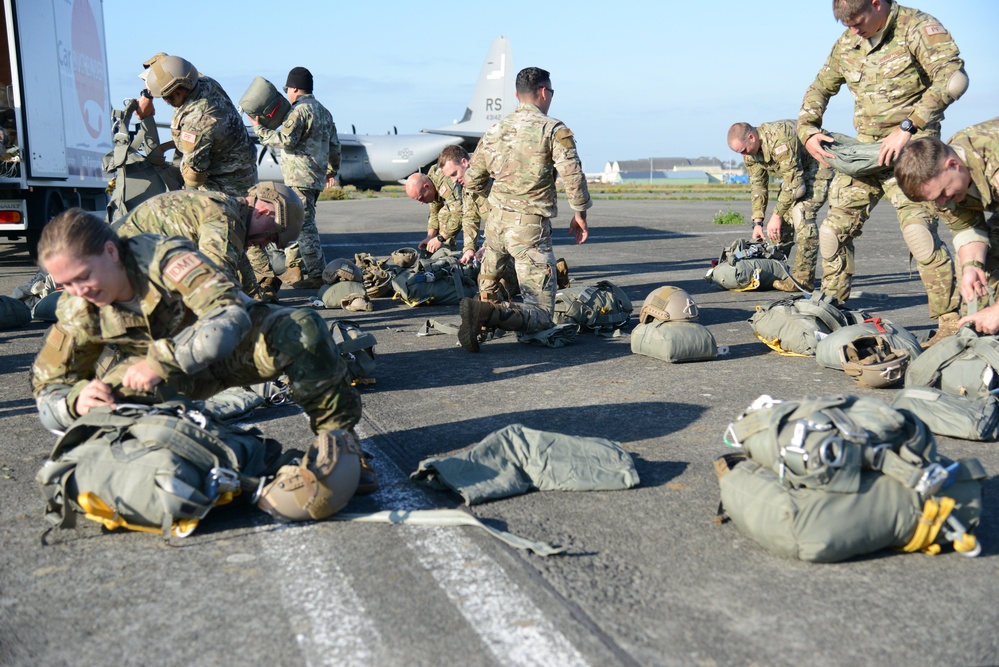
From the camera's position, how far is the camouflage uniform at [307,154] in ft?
34.4

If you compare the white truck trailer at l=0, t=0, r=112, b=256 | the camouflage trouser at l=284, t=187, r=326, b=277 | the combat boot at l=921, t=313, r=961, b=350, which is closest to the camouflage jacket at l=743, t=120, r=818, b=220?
the combat boot at l=921, t=313, r=961, b=350

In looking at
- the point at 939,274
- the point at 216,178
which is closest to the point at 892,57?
the point at 939,274

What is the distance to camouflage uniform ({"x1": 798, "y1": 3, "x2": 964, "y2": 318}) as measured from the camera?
6.69m

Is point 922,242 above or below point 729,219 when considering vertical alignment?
above

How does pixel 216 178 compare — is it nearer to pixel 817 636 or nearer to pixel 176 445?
pixel 176 445

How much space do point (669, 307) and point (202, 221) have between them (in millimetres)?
3491

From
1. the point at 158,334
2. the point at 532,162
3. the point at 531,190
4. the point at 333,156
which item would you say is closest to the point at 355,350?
the point at 158,334

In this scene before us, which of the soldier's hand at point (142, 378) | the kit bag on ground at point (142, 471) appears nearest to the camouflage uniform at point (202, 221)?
the soldier's hand at point (142, 378)

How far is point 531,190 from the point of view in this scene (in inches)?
289

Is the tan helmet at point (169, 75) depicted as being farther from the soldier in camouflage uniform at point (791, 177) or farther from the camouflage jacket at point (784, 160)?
the camouflage jacket at point (784, 160)

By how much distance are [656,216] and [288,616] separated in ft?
81.4

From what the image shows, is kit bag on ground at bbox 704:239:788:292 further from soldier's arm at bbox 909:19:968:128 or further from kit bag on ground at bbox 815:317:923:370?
kit bag on ground at bbox 815:317:923:370

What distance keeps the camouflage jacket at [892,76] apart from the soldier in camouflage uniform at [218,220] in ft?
14.5

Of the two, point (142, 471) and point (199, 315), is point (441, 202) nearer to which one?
point (199, 315)
